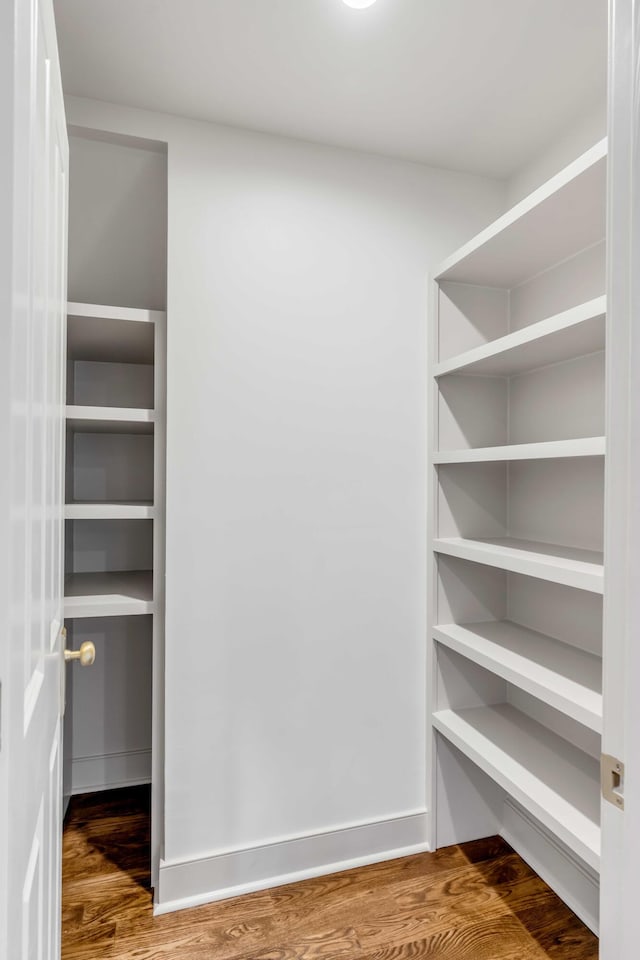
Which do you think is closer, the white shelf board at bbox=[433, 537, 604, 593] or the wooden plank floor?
the white shelf board at bbox=[433, 537, 604, 593]

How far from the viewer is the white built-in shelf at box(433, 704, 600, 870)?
53.8 inches

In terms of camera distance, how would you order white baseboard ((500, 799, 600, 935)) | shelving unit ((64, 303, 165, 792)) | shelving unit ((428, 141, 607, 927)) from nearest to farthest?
1. shelving unit ((428, 141, 607, 927))
2. white baseboard ((500, 799, 600, 935))
3. shelving unit ((64, 303, 165, 792))

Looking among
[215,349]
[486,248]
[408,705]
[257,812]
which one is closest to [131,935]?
[257,812]

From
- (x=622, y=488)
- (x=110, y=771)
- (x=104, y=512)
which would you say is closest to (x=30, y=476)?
(x=622, y=488)

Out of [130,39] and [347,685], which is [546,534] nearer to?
[347,685]

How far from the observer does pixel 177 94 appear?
1.66 meters

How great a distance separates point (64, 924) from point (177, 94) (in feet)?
8.20

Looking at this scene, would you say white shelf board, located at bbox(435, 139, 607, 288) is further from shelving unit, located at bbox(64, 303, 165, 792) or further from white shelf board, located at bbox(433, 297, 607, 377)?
shelving unit, located at bbox(64, 303, 165, 792)

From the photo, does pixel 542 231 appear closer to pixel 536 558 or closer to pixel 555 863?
pixel 536 558

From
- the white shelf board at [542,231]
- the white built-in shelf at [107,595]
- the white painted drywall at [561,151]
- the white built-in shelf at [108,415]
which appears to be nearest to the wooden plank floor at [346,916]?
the white built-in shelf at [107,595]

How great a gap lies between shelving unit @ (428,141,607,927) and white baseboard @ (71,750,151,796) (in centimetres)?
126

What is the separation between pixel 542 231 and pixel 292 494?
1.12m

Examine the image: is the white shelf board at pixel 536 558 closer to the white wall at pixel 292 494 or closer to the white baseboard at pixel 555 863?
the white wall at pixel 292 494

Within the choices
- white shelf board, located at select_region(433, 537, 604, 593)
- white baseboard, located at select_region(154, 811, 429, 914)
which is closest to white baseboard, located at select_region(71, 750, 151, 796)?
white baseboard, located at select_region(154, 811, 429, 914)
